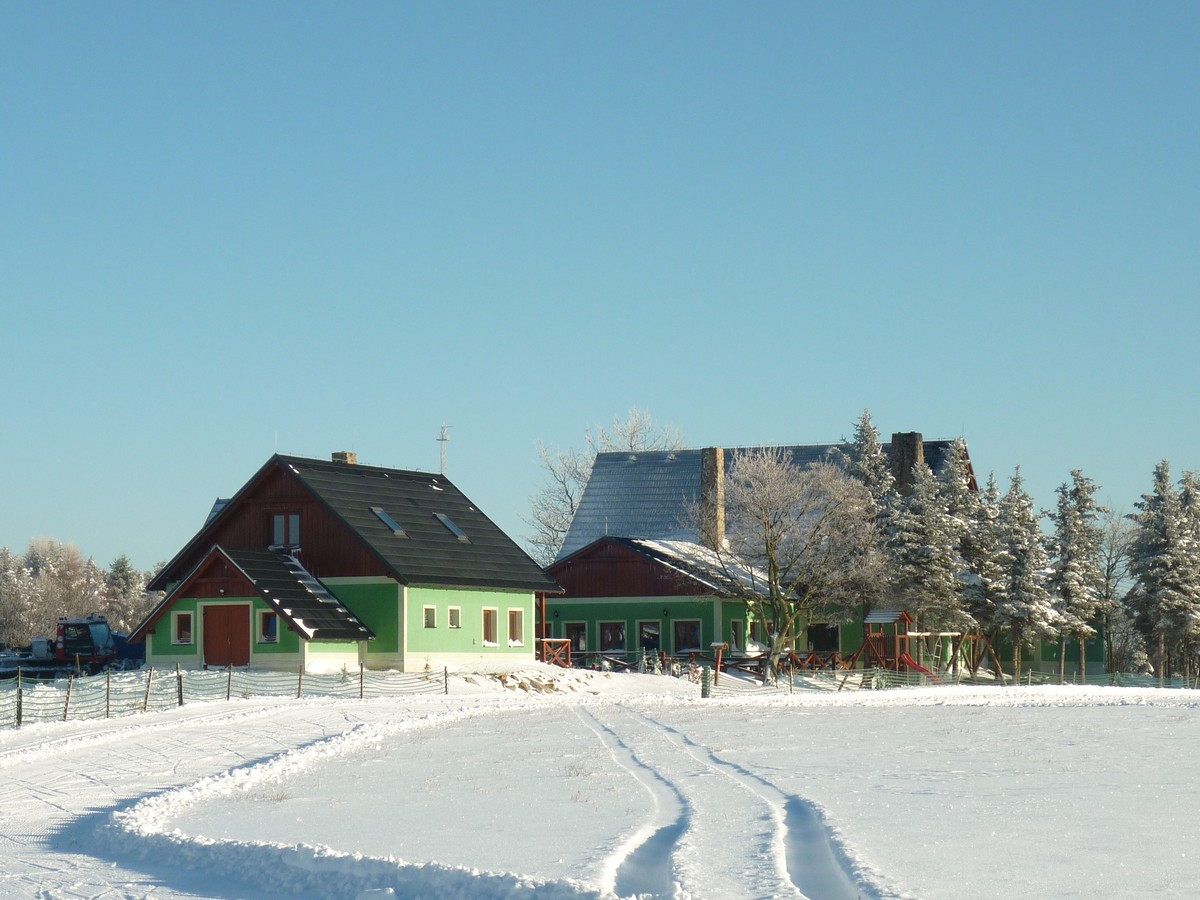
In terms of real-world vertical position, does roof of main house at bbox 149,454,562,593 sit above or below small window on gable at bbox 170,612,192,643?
above

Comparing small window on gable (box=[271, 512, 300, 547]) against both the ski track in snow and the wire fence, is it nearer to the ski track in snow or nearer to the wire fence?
the wire fence

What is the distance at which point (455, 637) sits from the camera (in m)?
49.9

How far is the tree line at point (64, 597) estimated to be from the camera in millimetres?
100688

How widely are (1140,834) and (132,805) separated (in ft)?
39.8

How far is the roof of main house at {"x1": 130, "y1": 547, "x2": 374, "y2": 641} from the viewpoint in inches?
1785

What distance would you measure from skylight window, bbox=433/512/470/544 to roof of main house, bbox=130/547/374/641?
5.88 m

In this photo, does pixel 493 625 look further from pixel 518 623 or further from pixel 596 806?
pixel 596 806

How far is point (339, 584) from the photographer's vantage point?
48.9 metres

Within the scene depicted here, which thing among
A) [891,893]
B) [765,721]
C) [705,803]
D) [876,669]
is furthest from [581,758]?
[876,669]

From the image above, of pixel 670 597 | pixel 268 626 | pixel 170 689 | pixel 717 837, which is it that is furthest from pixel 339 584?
pixel 717 837

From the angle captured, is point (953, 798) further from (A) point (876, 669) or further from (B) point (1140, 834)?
(A) point (876, 669)

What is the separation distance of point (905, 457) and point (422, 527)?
23587 millimetres

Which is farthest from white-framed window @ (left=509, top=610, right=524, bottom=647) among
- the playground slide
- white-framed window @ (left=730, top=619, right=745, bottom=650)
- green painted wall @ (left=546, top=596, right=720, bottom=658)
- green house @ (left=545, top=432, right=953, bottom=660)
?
the playground slide

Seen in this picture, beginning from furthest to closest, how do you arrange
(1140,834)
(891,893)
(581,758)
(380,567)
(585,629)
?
(585,629), (380,567), (581,758), (1140,834), (891,893)
